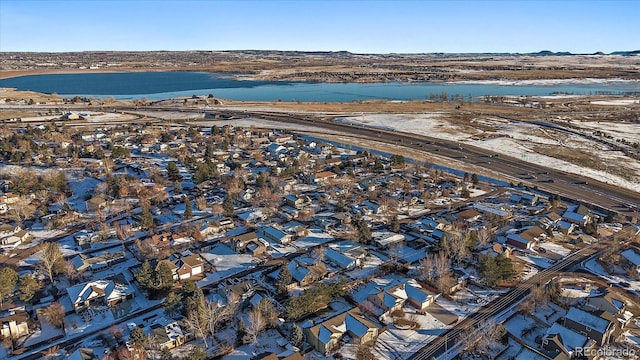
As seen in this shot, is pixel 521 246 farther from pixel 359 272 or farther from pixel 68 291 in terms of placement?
pixel 68 291

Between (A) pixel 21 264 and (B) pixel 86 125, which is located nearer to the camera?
(A) pixel 21 264

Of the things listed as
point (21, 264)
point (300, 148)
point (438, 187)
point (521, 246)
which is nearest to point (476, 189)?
point (438, 187)

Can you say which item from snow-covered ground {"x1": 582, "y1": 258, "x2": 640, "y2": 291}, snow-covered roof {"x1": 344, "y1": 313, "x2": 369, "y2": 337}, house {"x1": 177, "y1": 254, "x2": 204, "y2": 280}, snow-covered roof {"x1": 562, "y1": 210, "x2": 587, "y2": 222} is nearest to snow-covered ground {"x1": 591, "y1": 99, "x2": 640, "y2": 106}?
snow-covered roof {"x1": 562, "y1": 210, "x2": 587, "y2": 222}

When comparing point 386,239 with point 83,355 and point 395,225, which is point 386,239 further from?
point 83,355

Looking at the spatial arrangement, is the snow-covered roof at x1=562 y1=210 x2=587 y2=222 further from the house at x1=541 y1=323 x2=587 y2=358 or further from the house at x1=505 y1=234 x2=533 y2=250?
the house at x1=541 y1=323 x2=587 y2=358

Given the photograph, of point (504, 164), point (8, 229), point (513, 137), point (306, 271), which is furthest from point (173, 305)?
point (513, 137)

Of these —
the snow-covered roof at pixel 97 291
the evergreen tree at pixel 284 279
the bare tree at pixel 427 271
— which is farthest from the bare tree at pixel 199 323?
the bare tree at pixel 427 271
